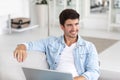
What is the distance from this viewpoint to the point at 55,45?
1799 mm

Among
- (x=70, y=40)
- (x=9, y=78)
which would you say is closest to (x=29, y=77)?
(x=70, y=40)

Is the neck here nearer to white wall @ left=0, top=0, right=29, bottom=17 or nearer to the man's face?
the man's face

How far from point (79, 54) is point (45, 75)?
31 cm

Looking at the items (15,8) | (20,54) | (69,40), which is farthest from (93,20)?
(20,54)

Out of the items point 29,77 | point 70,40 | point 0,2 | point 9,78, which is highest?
point 0,2

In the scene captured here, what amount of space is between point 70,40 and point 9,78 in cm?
81

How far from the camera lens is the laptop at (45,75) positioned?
148cm

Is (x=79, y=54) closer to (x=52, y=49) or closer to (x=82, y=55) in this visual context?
(x=82, y=55)

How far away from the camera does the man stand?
1.66m

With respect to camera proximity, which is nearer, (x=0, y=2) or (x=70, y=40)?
(x=70, y=40)

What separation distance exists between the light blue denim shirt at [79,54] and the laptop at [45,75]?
7.3 inches

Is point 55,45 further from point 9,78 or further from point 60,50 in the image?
point 9,78

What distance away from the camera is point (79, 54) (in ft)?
5.63

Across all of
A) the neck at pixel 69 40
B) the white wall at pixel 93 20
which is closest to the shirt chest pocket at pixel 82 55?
the neck at pixel 69 40
